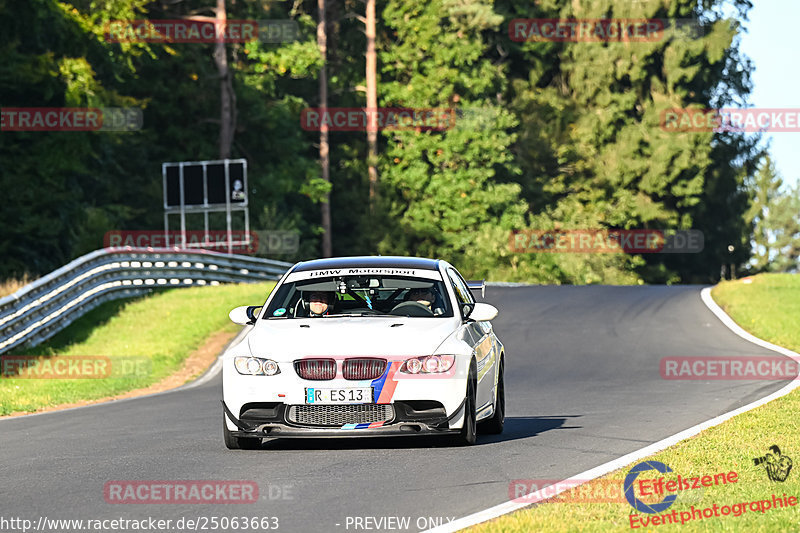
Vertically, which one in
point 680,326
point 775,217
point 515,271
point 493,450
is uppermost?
point 493,450

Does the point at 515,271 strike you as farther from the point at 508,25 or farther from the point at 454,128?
the point at 508,25

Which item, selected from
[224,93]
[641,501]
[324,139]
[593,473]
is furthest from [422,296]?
[324,139]

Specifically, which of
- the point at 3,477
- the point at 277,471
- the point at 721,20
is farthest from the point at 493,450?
the point at 721,20

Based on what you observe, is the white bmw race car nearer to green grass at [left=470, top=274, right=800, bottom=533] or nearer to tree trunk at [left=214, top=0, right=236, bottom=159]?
green grass at [left=470, top=274, right=800, bottom=533]

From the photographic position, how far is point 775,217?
16350 cm

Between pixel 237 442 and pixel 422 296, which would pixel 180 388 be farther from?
pixel 237 442

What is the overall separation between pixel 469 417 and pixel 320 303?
5.83 feet

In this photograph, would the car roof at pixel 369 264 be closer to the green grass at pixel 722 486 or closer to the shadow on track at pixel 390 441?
the shadow on track at pixel 390 441

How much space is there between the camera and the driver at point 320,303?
40.2 feet

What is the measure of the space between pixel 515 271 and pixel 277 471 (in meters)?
51.3

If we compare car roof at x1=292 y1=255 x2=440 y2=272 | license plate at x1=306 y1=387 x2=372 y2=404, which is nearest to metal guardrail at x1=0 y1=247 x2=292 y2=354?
car roof at x1=292 y1=255 x2=440 y2=272

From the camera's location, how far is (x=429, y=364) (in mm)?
11094

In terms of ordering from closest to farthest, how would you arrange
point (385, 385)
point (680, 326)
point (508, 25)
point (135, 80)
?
point (385, 385), point (680, 326), point (135, 80), point (508, 25)

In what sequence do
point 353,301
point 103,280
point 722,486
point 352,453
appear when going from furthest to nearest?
point 103,280, point 353,301, point 352,453, point 722,486
